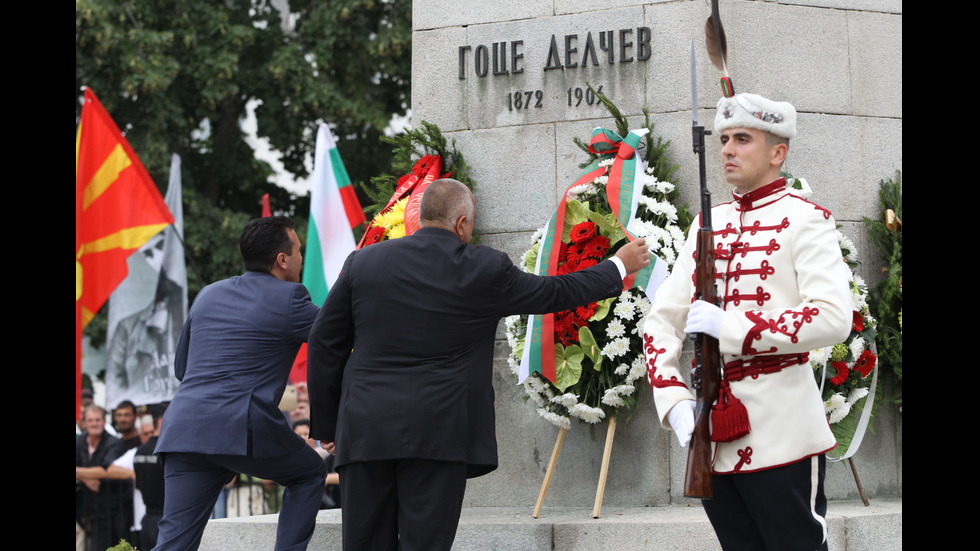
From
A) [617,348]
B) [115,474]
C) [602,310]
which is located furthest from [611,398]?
[115,474]

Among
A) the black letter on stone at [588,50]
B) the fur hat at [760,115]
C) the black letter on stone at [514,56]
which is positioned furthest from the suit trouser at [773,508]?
the black letter on stone at [514,56]

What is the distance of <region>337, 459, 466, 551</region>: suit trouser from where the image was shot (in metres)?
4.52

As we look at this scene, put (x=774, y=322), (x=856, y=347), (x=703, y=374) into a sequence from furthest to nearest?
(x=856, y=347), (x=703, y=374), (x=774, y=322)

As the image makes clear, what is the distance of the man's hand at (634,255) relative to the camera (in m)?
5.12

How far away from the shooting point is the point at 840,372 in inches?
252

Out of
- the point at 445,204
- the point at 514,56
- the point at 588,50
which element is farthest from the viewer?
Result: the point at 514,56

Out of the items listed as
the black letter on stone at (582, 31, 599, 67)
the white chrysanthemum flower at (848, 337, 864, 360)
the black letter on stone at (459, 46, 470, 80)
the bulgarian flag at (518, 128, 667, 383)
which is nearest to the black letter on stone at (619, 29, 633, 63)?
the black letter on stone at (582, 31, 599, 67)

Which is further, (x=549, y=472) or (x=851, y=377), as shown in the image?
(x=851, y=377)

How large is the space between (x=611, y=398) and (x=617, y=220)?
98 centimetres

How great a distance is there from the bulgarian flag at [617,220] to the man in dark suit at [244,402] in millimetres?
1318

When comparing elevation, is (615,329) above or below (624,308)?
below

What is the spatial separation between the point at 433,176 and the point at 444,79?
28.9 inches

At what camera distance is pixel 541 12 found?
24.1 feet

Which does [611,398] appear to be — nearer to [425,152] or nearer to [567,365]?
[567,365]
